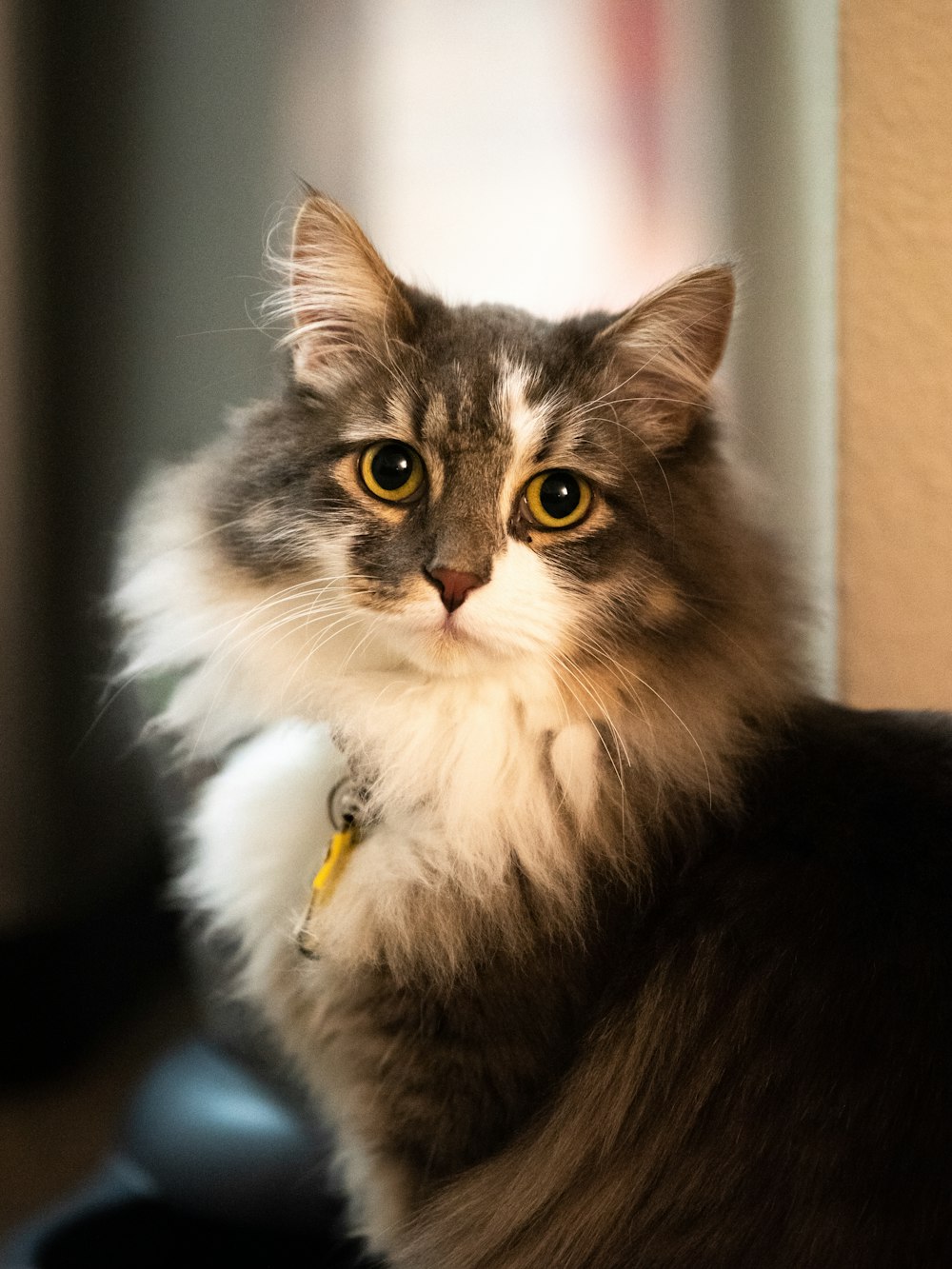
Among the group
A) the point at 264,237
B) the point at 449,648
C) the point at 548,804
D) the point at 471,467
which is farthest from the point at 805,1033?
the point at 264,237

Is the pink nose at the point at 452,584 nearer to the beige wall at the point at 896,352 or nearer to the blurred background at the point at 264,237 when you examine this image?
the blurred background at the point at 264,237

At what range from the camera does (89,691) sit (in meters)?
1.34

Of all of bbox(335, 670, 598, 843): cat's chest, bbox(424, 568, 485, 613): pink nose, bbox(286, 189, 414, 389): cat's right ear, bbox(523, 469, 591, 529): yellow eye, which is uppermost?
bbox(286, 189, 414, 389): cat's right ear

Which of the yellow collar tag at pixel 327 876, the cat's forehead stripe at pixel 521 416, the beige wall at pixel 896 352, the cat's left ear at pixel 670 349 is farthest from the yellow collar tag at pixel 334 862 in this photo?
the beige wall at pixel 896 352

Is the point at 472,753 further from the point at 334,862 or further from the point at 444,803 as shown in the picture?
the point at 334,862

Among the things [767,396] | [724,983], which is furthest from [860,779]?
[767,396]

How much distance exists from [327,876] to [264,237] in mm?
842

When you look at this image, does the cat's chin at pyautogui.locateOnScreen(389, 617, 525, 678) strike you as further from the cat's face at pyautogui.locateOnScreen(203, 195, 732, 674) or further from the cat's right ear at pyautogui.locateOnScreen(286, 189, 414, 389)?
the cat's right ear at pyautogui.locateOnScreen(286, 189, 414, 389)

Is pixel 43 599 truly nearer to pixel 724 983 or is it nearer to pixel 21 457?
pixel 21 457

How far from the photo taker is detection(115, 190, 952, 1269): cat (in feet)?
3.25

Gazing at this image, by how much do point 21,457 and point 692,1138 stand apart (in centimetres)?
105

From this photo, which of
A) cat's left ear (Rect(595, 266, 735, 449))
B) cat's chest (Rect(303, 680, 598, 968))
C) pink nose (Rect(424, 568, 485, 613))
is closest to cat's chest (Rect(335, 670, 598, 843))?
cat's chest (Rect(303, 680, 598, 968))

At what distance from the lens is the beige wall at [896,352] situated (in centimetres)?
164

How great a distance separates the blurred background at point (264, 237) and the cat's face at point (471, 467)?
0.20 meters
